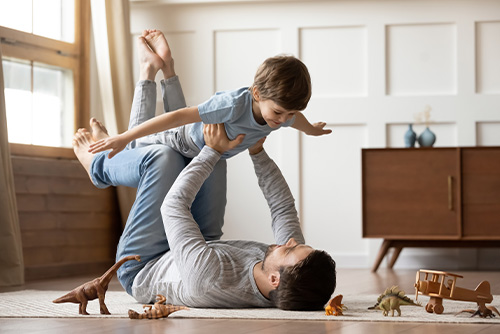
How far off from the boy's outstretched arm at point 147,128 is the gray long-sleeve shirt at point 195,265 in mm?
120

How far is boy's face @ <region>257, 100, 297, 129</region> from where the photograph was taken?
2.35 meters

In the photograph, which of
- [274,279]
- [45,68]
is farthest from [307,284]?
[45,68]

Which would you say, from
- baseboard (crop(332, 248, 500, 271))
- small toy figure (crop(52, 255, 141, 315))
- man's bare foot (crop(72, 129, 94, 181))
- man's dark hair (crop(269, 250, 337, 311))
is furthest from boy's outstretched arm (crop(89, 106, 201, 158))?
baseboard (crop(332, 248, 500, 271))

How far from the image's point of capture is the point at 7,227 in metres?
3.47

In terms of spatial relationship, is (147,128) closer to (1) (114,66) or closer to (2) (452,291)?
(2) (452,291)

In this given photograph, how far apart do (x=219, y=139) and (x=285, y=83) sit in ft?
1.00

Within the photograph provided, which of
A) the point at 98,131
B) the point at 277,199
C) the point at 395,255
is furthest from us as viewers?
the point at 395,255

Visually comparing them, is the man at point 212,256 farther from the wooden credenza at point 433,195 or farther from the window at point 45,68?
the wooden credenza at point 433,195

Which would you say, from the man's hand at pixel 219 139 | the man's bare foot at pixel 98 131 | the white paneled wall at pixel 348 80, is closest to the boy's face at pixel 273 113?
the man's hand at pixel 219 139

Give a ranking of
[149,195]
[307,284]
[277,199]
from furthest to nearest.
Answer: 1. [277,199]
2. [149,195]
3. [307,284]

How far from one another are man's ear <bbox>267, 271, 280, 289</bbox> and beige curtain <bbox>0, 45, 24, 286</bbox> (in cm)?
167

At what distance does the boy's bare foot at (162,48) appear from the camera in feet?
9.71

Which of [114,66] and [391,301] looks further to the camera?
[114,66]

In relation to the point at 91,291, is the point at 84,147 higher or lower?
higher
